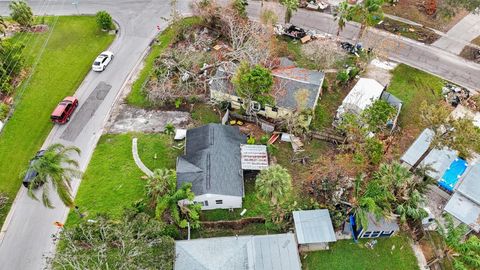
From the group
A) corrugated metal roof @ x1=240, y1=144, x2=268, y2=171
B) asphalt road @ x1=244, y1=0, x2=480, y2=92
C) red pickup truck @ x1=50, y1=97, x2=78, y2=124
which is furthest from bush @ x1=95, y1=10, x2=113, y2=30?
corrugated metal roof @ x1=240, y1=144, x2=268, y2=171

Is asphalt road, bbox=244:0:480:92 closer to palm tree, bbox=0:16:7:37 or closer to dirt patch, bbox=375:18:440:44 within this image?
dirt patch, bbox=375:18:440:44

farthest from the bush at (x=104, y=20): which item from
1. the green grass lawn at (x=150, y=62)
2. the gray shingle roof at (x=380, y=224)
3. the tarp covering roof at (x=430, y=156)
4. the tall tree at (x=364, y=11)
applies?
the gray shingle roof at (x=380, y=224)

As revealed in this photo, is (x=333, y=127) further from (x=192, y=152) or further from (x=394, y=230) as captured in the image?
(x=192, y=152)

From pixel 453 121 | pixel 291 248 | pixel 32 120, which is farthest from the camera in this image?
pixel 32 120

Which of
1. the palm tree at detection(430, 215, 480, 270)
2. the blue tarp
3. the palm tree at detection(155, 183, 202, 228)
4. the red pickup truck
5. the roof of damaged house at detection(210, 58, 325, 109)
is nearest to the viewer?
the palm tree at detection(430, 215, 480, 270)

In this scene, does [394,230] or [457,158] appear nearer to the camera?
[394,230]

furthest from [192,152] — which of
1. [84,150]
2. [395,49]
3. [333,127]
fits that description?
[395,49]
